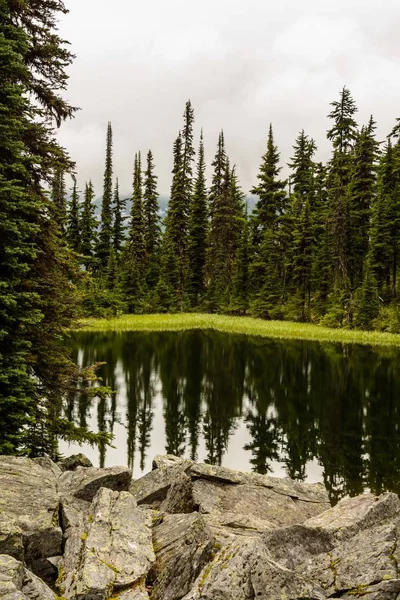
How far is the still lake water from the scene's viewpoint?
16281 mm

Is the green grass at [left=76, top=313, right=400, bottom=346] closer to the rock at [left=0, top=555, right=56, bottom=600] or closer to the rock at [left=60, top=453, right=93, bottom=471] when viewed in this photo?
the rock at [left=60, top=453, right=93, bottom=471]

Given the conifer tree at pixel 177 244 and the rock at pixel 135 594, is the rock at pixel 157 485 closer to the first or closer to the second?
the rock at pixel 135 594

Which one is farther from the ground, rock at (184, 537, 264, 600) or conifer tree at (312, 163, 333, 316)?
conifer tree at (312, 163, 333, 316)

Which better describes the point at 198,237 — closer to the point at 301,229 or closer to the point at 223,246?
the point at 223,246

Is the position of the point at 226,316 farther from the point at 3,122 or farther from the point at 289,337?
the point at 3,122

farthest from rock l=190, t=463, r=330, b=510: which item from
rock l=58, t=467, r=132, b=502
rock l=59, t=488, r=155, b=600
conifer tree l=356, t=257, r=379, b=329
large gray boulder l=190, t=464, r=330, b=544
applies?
conifer tree l=356, t=257, r=379, b=329

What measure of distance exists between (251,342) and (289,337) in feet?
17.0

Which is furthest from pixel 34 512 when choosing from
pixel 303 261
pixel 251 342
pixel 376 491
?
pixel 303 261

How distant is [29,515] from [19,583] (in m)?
1.80

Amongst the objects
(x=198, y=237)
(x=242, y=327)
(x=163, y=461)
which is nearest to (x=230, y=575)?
(x=163, y=461)

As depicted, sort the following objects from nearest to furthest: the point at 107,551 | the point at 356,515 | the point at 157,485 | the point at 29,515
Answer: the point at 107,551 < the point at 29,515 < the point at 356,515 < the point at 157,485

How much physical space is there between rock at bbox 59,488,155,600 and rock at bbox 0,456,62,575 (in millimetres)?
281

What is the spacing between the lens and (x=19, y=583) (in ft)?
16.3

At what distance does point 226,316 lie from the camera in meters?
60.6
